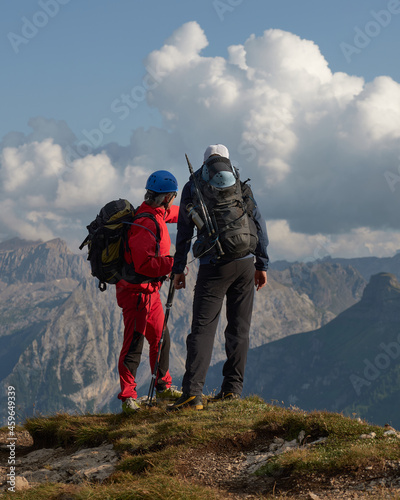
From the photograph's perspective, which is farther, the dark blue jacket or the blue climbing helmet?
the blue climbing helmet

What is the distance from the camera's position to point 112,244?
10.6 meters

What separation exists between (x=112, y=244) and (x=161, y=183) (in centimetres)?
169

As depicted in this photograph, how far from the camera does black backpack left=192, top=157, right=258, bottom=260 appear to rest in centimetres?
936

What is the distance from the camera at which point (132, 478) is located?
6.87 m

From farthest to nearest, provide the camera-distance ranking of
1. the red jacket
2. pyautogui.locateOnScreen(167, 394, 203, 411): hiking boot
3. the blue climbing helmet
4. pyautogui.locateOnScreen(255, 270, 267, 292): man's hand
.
→ pyautogui.locateOnScreen(255, 270, 267, 292): man's hand
the blue climbing helmet
the red jacket
pyautogui.locateOnScreen(167, 394, 203, 411): hiking boot

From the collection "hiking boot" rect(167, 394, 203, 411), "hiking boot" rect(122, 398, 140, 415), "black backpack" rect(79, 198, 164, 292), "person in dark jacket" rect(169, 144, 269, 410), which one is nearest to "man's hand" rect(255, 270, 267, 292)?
"person in dark jacket" rect(169, 144, 269, 410)

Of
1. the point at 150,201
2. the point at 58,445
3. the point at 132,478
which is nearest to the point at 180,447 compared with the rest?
the point at 132,478

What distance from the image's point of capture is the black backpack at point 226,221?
30.7ft

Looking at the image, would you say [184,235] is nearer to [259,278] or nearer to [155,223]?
[155,223]

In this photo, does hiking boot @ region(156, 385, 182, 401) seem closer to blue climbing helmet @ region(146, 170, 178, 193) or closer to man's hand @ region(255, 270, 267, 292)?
man's hand @ region(255, 270, 267, 292)

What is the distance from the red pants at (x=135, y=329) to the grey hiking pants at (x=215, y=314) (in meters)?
1.48

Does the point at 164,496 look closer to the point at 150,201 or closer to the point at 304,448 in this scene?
the point at 304,448

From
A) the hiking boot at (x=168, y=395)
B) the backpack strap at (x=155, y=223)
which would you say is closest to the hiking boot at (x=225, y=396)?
the hiking boot at (x=168, y=395)

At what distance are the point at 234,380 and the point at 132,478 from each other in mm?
4217
